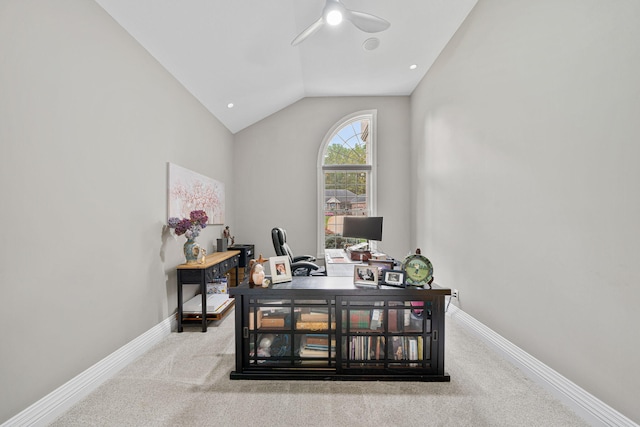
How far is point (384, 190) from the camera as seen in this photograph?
4555mm

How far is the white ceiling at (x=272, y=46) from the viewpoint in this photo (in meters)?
2.23

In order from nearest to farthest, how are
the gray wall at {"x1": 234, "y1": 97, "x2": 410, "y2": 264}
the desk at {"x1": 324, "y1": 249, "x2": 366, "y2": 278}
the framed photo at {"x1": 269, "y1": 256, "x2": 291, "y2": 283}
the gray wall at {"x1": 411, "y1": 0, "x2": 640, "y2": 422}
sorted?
the gray wall at {"x1": 411, "y1": 0, "x2": 640, "y2": 422} → the framed photo at {"x1": 269, "y1": 256, "x2": 291, "y2": 283} → the desk at {"x1": 324, "y1": 249, "x2": 366, "y2": 278} → the gray wall at {"x1": 234, "y1": 97, "x2": 410, "y2": 264}

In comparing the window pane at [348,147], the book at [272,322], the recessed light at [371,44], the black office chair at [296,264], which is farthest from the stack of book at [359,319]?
the window pane at [348,147]

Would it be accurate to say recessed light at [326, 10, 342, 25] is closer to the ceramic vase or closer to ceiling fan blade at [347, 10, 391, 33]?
ceiling fan blade at [347, 10, 391, 33]

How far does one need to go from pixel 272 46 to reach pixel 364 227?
2.50m

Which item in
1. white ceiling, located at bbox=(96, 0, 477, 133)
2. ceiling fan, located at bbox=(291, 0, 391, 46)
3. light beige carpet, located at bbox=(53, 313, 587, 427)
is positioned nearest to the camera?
light beige carpet, located at bbox=(53, 313, 587, 427)

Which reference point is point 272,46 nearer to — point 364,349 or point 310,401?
point 364,349

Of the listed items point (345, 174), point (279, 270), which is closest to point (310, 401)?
point (279, 270)

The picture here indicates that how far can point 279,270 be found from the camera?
204cm

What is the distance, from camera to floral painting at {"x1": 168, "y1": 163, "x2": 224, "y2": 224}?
2748mm

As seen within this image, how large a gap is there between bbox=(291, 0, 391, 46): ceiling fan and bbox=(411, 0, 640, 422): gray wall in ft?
3.47

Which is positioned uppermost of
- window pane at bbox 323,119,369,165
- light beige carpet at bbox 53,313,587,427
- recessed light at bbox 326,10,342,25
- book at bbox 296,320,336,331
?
Result: recessed light at bbox 326,10,342,25

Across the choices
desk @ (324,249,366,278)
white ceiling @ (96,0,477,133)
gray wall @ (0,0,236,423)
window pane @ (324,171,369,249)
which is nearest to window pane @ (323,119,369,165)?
window pane @ (324,171,369,249)

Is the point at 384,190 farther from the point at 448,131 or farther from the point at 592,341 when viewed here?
the point at 592,341
